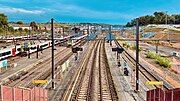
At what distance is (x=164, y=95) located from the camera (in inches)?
886

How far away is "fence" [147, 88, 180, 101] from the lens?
68.0 feet

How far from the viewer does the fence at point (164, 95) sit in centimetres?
2074

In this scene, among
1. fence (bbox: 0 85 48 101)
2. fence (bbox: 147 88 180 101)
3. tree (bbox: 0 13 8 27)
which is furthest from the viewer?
tree (bbox: 0 13 8 27)

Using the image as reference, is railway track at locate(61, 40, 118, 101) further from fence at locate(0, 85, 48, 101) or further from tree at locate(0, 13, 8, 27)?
tree at locate(0, 13, 8, 27)

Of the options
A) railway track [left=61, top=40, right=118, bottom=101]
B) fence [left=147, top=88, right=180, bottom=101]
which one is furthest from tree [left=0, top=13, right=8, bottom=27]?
fence [left=147, top=88, right=180, bottom=101]

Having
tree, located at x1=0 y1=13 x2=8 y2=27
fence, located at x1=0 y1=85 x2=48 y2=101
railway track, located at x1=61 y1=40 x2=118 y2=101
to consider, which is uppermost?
tree, located at x1=0 y1=13 x2=8 y2=27

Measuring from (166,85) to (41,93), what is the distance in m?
15.2

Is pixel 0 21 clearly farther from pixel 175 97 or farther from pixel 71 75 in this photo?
pixel 175 97

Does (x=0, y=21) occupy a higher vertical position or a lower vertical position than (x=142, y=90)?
higher

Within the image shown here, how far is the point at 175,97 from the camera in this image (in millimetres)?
20797

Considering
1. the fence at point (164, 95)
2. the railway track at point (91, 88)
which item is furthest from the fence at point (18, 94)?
the fence at point (164, 95)

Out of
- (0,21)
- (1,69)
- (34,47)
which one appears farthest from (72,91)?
(0,21)

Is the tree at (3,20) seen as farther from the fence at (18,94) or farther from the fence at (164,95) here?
the fence at (164,95)

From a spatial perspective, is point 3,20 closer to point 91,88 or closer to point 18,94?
point 91,88
